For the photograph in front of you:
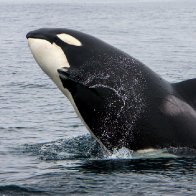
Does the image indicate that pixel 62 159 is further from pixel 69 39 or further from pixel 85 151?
pixel 69 39

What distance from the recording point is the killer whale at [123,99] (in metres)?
14.6

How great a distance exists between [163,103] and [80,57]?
2.11 m

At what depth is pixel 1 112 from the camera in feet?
76.9

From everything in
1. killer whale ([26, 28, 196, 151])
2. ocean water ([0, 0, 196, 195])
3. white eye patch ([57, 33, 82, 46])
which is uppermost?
white eye patch ([57, 33, 82, 46])

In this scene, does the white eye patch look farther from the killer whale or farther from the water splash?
the water splash

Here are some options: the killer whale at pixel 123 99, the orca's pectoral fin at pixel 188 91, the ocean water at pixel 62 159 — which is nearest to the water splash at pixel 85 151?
the ocean water at pixel 62 159

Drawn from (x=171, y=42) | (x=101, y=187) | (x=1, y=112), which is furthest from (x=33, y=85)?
(x=171, y=42)

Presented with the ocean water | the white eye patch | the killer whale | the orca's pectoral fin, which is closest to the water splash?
the ocean water

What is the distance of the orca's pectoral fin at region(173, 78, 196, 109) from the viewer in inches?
587

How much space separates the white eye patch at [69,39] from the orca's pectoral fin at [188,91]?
2473mm

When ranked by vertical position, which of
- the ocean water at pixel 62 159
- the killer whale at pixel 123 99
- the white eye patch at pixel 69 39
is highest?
the white eye patch at pixel 69 39

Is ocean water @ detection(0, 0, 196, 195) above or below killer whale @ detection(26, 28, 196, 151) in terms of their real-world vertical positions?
below

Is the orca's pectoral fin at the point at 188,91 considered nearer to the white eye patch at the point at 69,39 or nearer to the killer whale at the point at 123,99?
the killer whale at the point at 123,99

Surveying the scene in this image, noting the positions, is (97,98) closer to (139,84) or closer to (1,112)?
(139,84)
